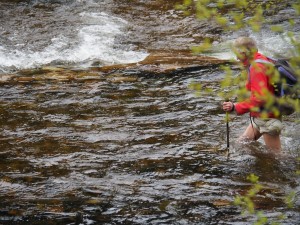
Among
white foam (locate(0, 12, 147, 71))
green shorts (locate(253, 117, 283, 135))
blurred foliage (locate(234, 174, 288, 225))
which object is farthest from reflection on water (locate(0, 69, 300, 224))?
white foam (locate(0, 12, 147, 71))

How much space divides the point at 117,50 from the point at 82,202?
8452 mm

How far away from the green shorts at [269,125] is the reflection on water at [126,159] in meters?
0.58

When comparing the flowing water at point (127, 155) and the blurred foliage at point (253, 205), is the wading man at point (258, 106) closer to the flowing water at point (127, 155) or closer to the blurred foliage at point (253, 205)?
the flowing water at point (127, 155)

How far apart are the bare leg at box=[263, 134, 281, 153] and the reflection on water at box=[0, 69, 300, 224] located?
0.17 meters

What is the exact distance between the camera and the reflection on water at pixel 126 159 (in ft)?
22.0

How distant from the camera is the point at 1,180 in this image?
7672 mm

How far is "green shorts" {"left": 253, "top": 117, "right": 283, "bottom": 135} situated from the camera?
7617 millimetres

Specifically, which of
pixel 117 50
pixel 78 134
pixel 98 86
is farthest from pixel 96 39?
pixel 78 134

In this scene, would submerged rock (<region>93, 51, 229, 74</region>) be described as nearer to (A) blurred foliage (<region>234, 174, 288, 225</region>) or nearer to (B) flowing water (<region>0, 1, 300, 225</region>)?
(B) flowing water (<region>0, 1, 300, 225</region>)

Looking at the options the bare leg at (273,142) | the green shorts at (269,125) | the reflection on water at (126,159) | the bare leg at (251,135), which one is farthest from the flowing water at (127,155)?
the green shorts at (269,125)

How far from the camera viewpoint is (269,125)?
767 centimetres

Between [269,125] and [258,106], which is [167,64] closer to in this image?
[269,125]

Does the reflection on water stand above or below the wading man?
below

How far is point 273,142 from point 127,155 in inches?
91.3
